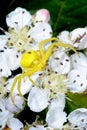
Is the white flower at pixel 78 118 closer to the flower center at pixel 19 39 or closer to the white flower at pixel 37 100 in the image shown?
the white flower at pixel 37 100

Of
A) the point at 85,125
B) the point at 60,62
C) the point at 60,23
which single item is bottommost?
the point at 85,125

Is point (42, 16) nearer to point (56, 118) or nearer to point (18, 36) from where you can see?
point (18, 36)

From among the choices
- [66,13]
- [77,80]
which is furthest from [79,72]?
[66,13]

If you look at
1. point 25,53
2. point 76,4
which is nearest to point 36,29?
point 25,53

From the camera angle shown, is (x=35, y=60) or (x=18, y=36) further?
(x=18, y=36)

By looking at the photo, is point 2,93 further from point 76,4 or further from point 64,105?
point 76,4

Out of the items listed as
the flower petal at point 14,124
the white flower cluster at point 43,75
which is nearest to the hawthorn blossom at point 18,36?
the white flower cluster at point 43,75
